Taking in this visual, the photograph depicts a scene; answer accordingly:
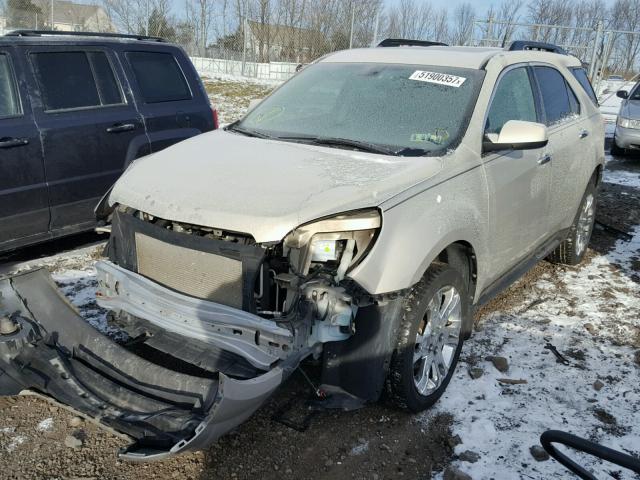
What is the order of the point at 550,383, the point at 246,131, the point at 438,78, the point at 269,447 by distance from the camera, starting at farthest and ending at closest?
the point at 246,131 → the point at 438,78 → the point at 550,383 → the point at 269,447

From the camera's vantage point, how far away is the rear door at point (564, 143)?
445 cm

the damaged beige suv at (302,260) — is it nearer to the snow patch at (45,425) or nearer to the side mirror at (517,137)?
the side mirror at (517,137)

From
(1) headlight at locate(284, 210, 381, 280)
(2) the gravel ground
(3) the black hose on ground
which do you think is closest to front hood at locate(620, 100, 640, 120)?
(2) the gravel ground

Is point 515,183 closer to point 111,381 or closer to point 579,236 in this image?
point 579,236

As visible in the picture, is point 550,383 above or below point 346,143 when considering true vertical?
below

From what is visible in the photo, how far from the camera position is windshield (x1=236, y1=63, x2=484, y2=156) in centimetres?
346

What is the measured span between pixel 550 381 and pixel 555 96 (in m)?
2.34

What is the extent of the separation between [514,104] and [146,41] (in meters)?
3.90

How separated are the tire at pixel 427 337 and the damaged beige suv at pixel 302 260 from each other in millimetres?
12

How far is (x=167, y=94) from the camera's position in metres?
6.07

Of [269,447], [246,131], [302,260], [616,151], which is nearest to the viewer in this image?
[302,260]

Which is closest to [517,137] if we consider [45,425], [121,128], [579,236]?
[579,236]

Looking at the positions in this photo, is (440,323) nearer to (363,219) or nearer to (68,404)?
(363,219)

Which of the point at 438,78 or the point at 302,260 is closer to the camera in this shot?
the point at 302,260
